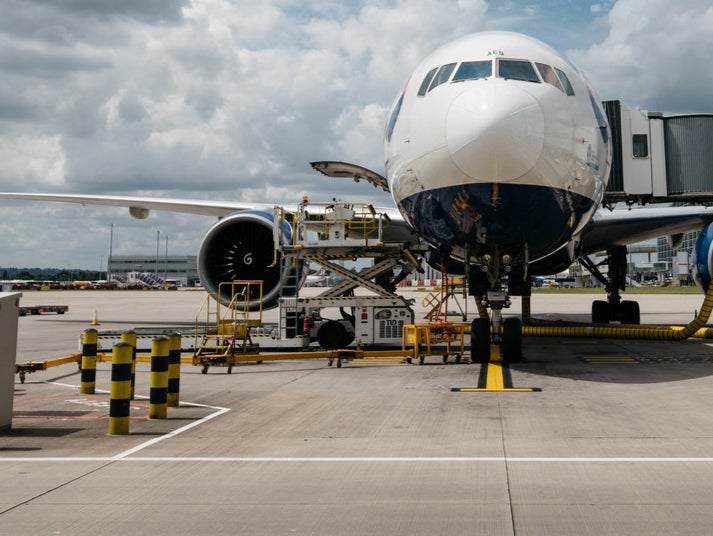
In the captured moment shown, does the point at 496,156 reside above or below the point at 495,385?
above

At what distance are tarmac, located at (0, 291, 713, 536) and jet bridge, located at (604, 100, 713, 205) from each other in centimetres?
470

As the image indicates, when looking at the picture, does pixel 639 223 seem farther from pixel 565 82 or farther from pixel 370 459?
pixel 370 459

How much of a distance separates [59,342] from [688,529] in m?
14.8

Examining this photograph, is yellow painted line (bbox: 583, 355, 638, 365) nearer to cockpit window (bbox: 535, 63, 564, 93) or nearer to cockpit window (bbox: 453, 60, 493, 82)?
cockpit window (bbox: 535, 63, 564, 93)

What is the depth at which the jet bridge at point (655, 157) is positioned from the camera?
12.7 m

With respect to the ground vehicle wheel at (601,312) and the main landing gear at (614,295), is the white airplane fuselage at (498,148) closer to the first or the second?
the main landing gear at (614,295)

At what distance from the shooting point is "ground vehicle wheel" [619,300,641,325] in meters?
17.4

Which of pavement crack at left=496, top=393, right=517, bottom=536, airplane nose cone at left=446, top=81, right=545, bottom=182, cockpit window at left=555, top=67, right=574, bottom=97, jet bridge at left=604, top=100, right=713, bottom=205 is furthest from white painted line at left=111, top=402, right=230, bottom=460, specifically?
jet bridge at left=604, top=100, right=713, bottom=205

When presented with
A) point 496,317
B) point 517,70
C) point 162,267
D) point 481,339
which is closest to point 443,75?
point 517,70

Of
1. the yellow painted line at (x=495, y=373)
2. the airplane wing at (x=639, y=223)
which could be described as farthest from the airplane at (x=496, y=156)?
the airplane wing at (x=639, y=223)

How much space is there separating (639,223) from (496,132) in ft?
26.7

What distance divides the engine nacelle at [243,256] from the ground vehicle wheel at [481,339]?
4.36 metres

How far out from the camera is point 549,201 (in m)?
8.70

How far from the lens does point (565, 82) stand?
29.7 ft
